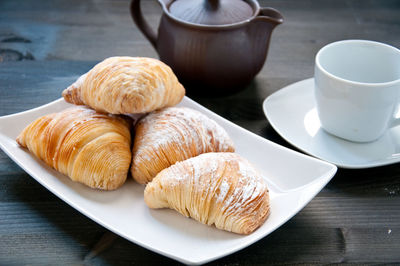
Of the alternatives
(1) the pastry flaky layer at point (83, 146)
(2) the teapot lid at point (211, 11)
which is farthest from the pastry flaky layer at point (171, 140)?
(2) the teapot lid at point (211, 11)

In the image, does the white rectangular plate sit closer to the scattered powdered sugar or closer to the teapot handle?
the scattered powdered sugar

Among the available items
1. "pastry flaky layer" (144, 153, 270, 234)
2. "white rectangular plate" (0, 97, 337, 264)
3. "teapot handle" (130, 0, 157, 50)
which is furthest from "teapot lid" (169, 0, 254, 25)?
"pastry flaky layer" (144, 153, 270, 234)

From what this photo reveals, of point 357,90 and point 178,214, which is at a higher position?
point 357,90

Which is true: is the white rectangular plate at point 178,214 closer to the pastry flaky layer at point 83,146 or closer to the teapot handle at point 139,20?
the pastry flaky layer at point 83,146

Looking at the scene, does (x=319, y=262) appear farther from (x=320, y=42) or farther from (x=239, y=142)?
(x=320, y=42)

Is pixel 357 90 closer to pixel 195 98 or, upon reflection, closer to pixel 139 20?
pixel 195 98

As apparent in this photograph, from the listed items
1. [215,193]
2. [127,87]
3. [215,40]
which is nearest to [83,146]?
[127,87]
